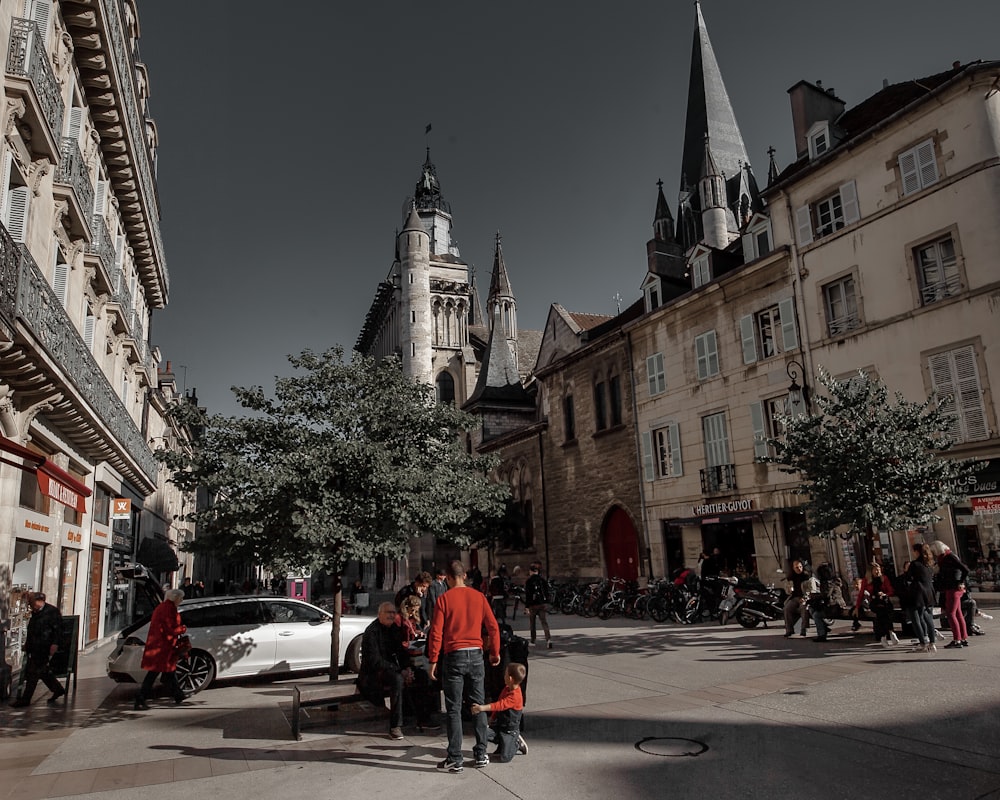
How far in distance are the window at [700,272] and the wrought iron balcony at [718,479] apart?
223 inches

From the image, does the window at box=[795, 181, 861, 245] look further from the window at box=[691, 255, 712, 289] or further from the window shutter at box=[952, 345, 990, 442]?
the window shutter at box=[952, 345, 990, 442]

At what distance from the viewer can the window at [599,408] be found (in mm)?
27109

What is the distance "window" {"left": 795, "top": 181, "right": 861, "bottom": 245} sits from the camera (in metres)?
18.2

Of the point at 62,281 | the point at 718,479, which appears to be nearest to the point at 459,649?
the point at 62,281

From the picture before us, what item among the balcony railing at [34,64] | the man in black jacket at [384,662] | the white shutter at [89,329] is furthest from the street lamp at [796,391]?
the balcony railing at [34,64]

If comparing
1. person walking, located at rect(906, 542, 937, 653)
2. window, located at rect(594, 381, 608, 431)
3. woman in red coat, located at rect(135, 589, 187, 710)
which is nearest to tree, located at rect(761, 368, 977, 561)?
person walking, located at rect(906, 542, 937, 653)

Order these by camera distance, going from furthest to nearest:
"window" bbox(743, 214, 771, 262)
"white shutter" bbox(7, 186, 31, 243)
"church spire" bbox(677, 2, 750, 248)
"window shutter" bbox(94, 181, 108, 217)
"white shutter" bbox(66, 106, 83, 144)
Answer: "church spire" bbox(677, 2, 750, 248) < "window" bbox(743, 214, 771, 262) < "window shutter" bbox(94, 181, 108, 217) < "white shutter" bbox(66, 106, 83, 144) < "white shutter" bbox(7, 186, 31, 243)

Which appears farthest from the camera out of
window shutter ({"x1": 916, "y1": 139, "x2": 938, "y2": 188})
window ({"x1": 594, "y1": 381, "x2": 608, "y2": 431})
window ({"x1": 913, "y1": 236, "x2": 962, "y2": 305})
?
window ({"x1": 594, "y1": 381, "x2": 608, "y2": 431})

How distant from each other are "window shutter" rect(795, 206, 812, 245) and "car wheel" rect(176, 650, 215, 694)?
17077 mm

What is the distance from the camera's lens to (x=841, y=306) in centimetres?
1838

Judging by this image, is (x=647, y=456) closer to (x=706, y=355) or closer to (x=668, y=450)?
(x=668, y=450)

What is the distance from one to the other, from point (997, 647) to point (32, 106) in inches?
620

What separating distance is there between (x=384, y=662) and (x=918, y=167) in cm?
1631

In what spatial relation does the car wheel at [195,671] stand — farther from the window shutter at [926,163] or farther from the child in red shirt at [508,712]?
the window shutter at [926,163]
